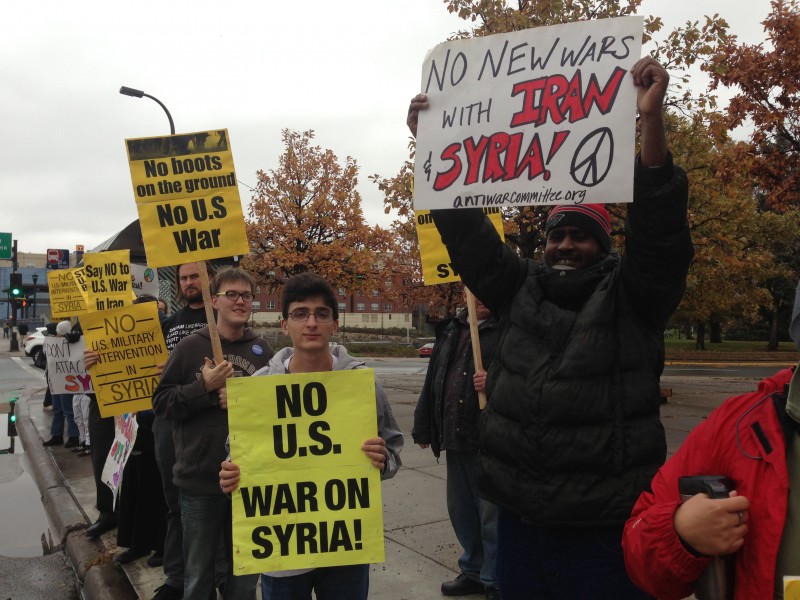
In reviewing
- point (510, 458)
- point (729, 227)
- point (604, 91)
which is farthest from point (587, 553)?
point (729, 227)

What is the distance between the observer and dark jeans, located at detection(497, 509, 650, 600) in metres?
2.16

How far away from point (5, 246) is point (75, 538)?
37.0 m

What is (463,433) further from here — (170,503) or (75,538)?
(75,538)

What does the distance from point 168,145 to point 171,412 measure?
1437 millimetres

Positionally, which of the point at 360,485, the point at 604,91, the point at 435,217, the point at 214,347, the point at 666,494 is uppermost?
the point at 604,91

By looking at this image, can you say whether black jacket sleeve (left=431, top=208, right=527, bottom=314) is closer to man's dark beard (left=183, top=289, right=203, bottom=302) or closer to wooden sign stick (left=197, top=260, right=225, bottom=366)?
wooden sign stick (left=197, top=260, right=225, bottom=366)

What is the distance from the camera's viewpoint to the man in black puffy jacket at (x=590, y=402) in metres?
2.12

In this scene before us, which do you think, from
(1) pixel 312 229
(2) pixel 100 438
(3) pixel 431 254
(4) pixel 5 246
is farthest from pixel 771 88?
(4) pixel 5 246

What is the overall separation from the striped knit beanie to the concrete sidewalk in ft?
8.45

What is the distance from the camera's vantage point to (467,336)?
14.1ft

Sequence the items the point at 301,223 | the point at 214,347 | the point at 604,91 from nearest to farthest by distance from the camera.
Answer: the point at 604,91 → the point at 214,347 → the point at 301,223

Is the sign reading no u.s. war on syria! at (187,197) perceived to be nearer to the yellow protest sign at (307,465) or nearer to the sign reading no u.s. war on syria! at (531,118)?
the yellow protest sign at (307,465)

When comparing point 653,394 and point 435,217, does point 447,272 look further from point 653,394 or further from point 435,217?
point 653,394

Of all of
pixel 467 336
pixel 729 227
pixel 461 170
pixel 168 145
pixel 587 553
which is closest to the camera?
pixel 587 553
